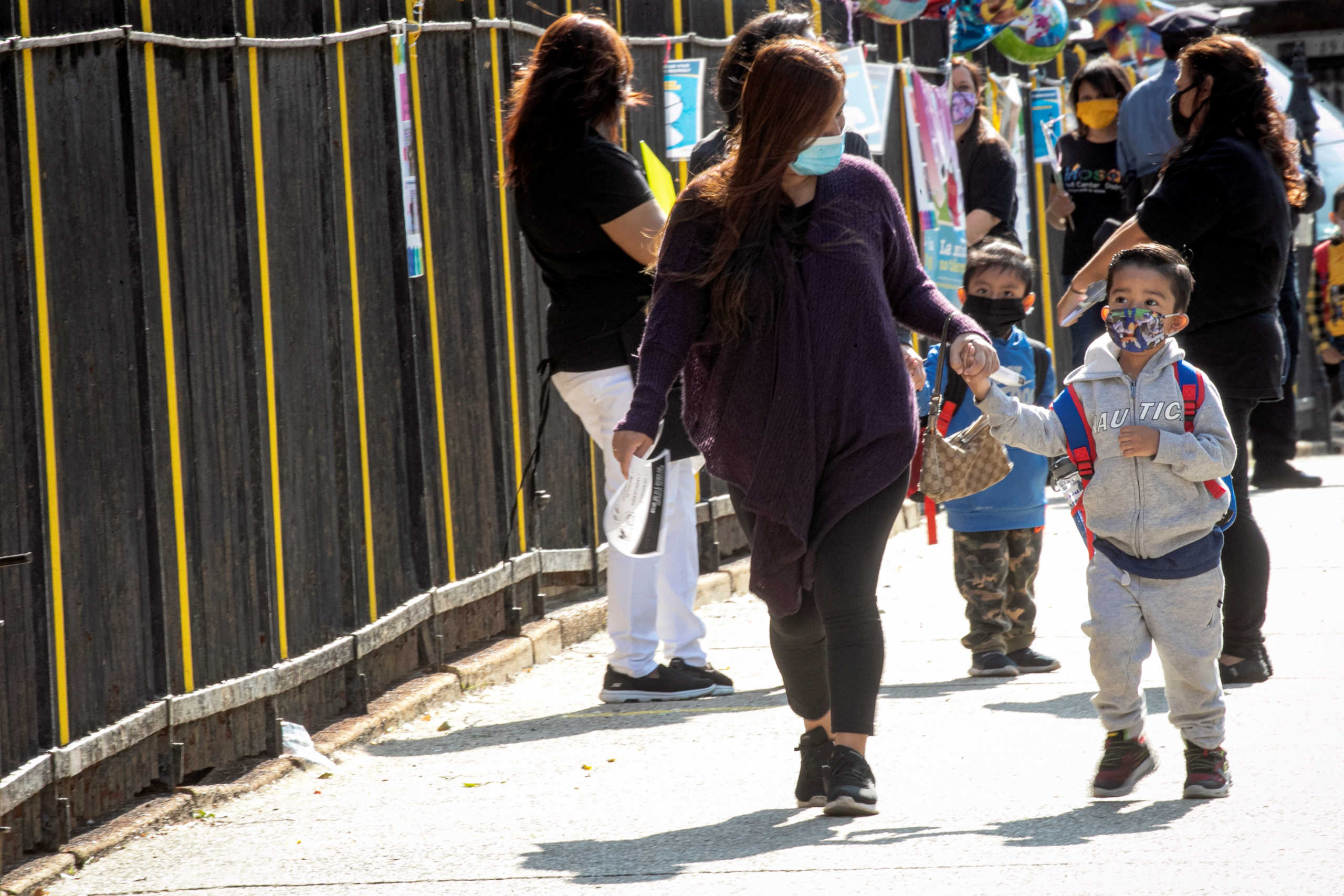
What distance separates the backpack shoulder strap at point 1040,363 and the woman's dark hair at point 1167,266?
5.07ft

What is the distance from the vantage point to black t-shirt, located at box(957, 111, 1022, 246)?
8625 millimetres

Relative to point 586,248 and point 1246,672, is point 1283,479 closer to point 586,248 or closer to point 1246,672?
point 1246,672

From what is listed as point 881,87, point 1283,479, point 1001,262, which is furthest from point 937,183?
point 1001,262

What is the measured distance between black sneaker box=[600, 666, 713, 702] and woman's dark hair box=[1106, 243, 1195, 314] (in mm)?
2129

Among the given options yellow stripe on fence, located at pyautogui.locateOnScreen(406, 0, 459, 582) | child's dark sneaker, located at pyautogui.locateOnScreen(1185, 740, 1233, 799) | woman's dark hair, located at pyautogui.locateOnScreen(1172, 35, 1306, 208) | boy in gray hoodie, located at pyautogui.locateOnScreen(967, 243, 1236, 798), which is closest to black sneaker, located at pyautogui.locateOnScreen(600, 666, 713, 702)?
yellow stripe on fence, located at pyautogui.locateOnScreen(406, 0, 459, 582)

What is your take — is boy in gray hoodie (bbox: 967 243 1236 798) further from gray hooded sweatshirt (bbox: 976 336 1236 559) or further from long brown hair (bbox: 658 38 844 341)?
long brown hair (bbox: 658 38 844 341)

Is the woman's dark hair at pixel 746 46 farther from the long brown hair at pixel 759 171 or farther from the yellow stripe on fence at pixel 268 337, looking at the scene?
the yellow stripe on fence at pixel 268 337

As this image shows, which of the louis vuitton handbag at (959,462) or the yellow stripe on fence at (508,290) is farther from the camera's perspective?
the yellow stripe on fence at (508,290)

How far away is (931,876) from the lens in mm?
3789

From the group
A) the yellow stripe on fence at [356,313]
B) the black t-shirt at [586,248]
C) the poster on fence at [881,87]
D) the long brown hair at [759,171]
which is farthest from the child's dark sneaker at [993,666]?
the poster on fence at [881,87]

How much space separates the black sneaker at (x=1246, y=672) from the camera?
18.2ft

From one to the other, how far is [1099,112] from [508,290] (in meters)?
3.56

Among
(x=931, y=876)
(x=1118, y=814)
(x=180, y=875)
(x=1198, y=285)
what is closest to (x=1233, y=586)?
(x=1198, y=285)

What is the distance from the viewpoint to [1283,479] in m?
10.3
